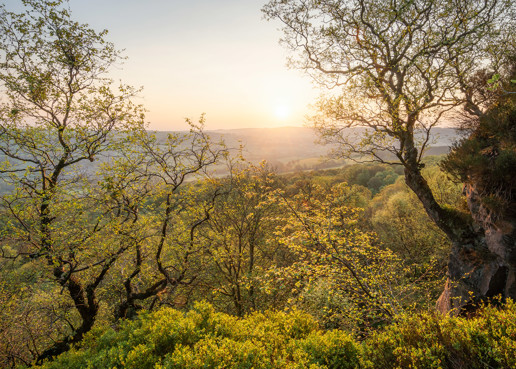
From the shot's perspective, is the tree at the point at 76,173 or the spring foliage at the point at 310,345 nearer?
the spring foliage at the point at 310,345

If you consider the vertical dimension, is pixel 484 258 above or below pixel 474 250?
below

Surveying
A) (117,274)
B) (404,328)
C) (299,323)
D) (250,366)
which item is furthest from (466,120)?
(117,274)

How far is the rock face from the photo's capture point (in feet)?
29.3

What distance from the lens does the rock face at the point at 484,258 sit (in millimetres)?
8930

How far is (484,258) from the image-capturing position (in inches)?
388

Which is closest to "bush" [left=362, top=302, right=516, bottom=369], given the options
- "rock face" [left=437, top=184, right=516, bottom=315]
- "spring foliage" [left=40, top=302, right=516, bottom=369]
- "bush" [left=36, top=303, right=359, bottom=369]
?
"spring foliage" [left=40, top=302, right=516, bottom=369]

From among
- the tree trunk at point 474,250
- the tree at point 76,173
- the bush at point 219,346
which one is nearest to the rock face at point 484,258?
the tree trunk at point 474,250

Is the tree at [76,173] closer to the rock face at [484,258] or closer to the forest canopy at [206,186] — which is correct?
the forest canopy at [206,186]

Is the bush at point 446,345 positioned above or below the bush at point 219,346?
above

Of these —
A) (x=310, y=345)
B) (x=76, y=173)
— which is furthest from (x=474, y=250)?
(x=76, y=173)

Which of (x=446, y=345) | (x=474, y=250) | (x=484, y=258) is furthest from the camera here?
(x=474, y=250)

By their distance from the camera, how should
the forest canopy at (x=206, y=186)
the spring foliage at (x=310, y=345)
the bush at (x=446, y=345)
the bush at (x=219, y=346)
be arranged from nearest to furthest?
1. the bush at (x=446, y=345)
2. the spring foliage at (x=310, y=345)
3. the bush at (x=219, y=346)
4. the forest canopy at (x=206, y=186)

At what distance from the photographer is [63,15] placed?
9672mm

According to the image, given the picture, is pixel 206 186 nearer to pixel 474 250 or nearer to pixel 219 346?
pixel 219 346
